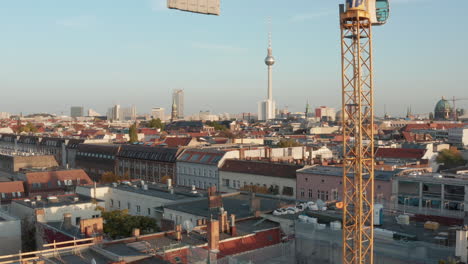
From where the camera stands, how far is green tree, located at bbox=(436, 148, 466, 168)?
68250 mm

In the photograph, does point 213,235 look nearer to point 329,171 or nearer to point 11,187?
point 329,171

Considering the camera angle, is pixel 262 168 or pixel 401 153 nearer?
pixel 262 168

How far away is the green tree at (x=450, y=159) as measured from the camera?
224ft

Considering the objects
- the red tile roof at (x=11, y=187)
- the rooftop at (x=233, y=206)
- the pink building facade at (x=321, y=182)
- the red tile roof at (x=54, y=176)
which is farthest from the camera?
the red tile roof at (x=54, y=176)

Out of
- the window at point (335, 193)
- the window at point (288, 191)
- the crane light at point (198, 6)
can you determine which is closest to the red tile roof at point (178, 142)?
the window at point (288, 191)

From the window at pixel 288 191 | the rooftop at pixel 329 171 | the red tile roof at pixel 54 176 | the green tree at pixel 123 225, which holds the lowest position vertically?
the window at pixel 288 191

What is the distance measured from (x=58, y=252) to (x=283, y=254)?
10.8m

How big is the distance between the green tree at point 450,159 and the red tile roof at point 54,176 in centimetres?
4724

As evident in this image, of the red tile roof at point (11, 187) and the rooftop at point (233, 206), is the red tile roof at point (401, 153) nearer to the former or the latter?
the rooftop at point (233, 206)

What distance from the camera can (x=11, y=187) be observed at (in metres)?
47.5

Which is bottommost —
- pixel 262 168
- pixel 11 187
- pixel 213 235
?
pixel 11 187

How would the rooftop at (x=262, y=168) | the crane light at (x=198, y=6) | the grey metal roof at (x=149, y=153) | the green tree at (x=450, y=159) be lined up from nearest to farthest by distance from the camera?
1. the crane light at (x=198, y=6)
2. the rooftop at (x=262, y=168)
3. the green tree at (x=450, y=159)
4. the grey metal roof at (x=149, y=153)

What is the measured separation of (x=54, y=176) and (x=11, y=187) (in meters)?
4.75

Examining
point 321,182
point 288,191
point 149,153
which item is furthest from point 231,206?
point 149,153
